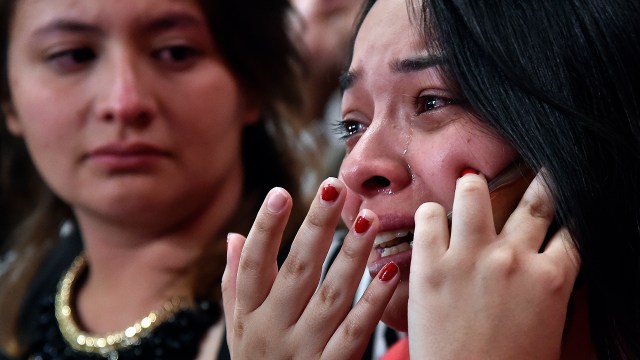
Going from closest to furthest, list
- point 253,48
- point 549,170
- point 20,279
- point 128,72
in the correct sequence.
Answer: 1. point 549,170
2. point 128,72
3. point 253,48
4. point 20,279

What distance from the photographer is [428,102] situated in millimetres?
842

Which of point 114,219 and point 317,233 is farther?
point 114,219

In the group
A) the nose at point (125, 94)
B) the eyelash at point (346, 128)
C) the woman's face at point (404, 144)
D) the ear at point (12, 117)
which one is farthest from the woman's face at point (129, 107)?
the woman's face at point (404, 144)

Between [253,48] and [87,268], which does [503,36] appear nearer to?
[253,48]

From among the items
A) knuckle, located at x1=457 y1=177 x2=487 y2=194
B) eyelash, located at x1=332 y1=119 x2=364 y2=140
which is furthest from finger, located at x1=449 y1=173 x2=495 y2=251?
eyelash, located at x1=332 y1=119 x2=364 y2=140

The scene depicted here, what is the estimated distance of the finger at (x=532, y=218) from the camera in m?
0.74

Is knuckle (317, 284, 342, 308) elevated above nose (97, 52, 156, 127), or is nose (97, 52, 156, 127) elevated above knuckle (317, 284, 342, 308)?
knuckle (317, 284, 342, 308)

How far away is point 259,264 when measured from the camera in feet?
2.68

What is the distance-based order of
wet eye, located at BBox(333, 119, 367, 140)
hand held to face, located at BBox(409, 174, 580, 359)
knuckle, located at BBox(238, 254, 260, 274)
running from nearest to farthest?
1. hand held to face, located at BBox(409, 174, 580, 359)
2. knuckle, located at BBox(238, 254, 260, 274)
3. wet eye, located at BBox(333, 119, 367, 140)

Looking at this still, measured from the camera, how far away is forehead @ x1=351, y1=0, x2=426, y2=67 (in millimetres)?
843

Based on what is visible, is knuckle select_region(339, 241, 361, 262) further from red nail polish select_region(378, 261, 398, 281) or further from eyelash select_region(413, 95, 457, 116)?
eyelash select_region(413, 95, 457, 116)

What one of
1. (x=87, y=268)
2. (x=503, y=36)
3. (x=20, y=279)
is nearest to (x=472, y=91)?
(x=503, y=36)

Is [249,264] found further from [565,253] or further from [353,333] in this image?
[565,253]

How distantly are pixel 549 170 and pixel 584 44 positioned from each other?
111 millimetres
